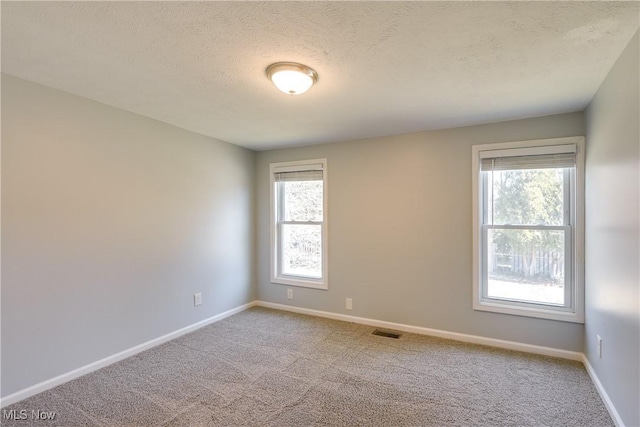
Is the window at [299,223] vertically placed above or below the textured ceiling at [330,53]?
below

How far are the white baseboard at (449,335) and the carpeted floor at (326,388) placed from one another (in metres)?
0.10

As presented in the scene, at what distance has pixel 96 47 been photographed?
1777 millimetres

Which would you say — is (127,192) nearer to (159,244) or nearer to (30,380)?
(159,244)

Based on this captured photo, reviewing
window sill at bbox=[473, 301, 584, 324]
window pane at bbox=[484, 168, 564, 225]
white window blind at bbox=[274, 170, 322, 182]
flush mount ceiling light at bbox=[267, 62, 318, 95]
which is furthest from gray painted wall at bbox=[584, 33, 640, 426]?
white window blind at bbox=[274, 170, 322, 182]

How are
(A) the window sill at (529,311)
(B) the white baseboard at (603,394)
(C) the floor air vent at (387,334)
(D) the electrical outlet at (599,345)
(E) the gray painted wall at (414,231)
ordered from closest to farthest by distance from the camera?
1. (B) the white baseboard at (603,394)
2. (D) the electrical outlet at (599,345)
3. (A) the window sill at (529,311)
4. (E) the gray painted wall at (414,231)
5. (C) the floor air vent at (387,334)

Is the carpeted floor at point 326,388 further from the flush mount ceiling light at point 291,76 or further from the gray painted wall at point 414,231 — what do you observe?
the flush mount ceiling light at point 291,76

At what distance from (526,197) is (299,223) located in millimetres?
2613

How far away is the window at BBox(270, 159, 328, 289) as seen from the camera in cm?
405

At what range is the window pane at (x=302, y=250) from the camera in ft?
13.6

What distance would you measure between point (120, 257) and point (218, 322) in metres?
1.45

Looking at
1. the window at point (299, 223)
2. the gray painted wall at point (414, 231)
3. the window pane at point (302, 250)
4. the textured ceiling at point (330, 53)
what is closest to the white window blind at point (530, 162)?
the gray painted wall at point (414, 231)

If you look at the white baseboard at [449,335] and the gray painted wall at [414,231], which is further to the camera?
the gray painted wall at [414,231]

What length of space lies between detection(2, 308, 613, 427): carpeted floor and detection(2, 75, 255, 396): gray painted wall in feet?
1.16

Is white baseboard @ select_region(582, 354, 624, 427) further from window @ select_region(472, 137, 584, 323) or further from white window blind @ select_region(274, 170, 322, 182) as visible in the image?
white window blind @ select_region(274, 170, 322, 182)
